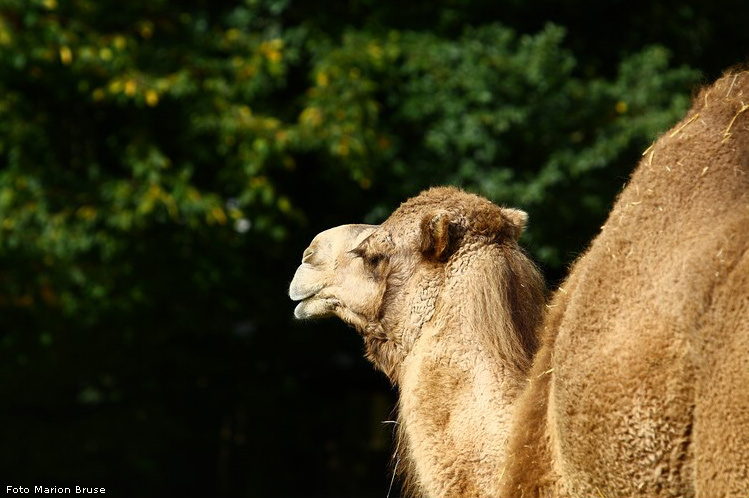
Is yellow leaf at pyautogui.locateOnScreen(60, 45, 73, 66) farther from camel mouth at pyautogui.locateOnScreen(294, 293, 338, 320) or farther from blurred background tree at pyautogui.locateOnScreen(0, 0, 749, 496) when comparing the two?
camel mouth at pyautogui.locateOnScreen(294, 293, 338, 320)

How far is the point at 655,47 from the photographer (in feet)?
33.9

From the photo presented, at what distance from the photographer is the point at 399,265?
16.0ft

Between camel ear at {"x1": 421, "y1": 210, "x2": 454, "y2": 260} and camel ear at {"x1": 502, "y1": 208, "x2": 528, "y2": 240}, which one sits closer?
camel ear at {"x1": 421, "y1": 210, "x2": 454, "y2": 260}

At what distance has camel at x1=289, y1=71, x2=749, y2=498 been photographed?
3174 millimetres

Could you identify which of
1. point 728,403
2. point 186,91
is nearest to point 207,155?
point 186,91

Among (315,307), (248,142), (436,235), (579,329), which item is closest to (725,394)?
(579,329)

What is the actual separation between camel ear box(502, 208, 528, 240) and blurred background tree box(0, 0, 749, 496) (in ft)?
14.0

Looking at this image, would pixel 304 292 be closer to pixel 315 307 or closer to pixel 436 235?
pixel 315 307

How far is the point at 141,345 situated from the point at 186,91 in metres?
2.98

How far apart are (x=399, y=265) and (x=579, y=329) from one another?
1386mm

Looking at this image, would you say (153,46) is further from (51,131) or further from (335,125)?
(335,125)

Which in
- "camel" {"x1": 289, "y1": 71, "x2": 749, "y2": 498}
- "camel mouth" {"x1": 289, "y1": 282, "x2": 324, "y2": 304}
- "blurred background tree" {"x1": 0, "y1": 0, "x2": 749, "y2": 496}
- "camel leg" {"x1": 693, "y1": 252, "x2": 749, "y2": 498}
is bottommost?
"camel leg" {"x1": 693, "y1": 252, "x2": 749, "y2": 498}

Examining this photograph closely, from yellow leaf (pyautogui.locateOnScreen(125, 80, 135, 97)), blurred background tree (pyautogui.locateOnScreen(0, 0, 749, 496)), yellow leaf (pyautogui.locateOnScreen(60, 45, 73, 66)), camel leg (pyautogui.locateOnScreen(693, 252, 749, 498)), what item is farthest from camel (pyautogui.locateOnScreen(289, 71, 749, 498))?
yellow leaf (pyautogui.locateOnScreen(60, 45, 73, 66))

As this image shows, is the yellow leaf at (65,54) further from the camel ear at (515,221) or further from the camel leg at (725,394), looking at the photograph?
the camel leg at (725,394)
